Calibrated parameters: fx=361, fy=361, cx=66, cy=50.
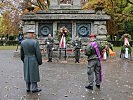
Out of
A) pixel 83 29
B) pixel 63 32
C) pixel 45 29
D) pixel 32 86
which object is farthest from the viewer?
pixel 45 29

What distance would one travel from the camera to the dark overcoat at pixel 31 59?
11344 mm

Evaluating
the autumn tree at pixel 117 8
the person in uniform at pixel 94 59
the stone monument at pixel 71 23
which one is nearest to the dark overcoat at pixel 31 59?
the person in uniform at pixel 94 59

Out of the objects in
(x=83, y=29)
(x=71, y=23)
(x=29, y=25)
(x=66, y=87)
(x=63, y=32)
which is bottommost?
(x=66, y=87)

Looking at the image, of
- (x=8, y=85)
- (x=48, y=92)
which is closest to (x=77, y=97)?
(x=48, y=92)

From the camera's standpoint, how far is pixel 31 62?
11.4 metres

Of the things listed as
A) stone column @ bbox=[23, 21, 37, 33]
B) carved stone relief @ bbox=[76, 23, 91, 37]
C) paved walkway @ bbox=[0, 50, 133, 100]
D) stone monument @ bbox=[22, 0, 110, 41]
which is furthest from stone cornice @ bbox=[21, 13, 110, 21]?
paved walkway @ bbox=[0, 50, 133, 100]

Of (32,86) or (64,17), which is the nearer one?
(32,86)

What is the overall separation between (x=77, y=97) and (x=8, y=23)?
170 feet

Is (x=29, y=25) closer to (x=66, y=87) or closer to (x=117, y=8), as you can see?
(x=66, y=87)

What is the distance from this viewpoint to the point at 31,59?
11.4m

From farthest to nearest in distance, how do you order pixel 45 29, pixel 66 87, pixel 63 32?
pixel 45 29 < pixel 63 32 < pixel 66 87

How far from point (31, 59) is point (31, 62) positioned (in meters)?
0.10

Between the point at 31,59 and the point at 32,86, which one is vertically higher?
the point at 31,59

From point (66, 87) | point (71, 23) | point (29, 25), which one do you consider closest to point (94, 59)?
point (66, 87)
